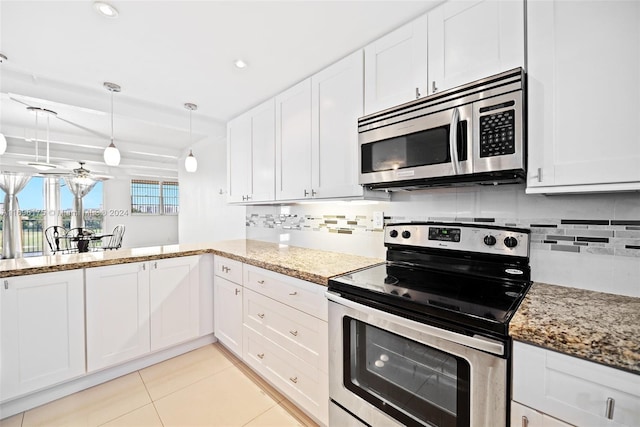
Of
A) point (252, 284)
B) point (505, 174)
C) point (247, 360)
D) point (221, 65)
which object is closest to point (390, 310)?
point (505, 174)

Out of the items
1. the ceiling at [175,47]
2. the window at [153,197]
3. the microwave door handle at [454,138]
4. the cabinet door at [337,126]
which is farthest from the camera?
the window at [153,197]

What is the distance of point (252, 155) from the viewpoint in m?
2.76

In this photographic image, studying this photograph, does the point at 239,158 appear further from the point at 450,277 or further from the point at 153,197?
the point at 153,197

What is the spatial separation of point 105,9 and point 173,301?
2.05m

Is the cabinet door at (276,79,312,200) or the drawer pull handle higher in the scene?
the cabinet door at (276,79,312,200)

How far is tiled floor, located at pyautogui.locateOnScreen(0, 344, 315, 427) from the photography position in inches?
66.9

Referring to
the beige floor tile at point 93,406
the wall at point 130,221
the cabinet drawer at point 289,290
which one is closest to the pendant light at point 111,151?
the cabinet drawer at point 289,290

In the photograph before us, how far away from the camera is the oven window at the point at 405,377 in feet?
3.44

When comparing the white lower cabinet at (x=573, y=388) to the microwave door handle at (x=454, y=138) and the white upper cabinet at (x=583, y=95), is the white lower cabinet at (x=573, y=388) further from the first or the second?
the microwave door handle at (x=454, y=138)

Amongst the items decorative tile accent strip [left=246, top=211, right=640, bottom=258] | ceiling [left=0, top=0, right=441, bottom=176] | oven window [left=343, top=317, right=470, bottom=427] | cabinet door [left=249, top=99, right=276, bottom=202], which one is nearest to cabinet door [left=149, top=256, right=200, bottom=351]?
cabinet door [left=249, top=99, right=276, bottom=202]

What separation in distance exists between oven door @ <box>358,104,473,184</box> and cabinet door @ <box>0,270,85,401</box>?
2113 mm

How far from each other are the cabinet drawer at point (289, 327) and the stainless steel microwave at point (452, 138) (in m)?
0.91

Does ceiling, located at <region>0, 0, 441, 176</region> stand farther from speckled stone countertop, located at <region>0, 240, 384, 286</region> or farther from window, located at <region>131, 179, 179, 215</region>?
window, located at <region>131, 179, 179, 215</region>

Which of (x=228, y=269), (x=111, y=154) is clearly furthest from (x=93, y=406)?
(x=111, y=154)
